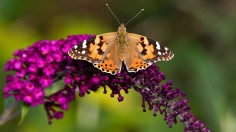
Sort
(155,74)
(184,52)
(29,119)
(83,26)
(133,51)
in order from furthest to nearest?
(83,26)
(184,52)
(29,119)
(133,51)
(155,74)

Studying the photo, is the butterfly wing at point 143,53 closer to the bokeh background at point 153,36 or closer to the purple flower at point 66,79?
the purple flower at point 66,79

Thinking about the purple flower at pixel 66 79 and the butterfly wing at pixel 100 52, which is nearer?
the purple flower at pixel 66 79

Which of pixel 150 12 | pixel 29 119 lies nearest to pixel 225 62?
pixel 150 12

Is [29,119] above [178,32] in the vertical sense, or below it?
below

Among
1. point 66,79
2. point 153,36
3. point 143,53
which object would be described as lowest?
point 66,79

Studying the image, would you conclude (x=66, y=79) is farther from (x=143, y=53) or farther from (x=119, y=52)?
(x=143, y=53)

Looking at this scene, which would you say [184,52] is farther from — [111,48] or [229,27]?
[111,48]

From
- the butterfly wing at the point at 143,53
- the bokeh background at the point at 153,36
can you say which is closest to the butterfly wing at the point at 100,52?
the butterfly wing at the point at 143,53

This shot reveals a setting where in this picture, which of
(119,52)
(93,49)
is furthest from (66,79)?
(119,52)
